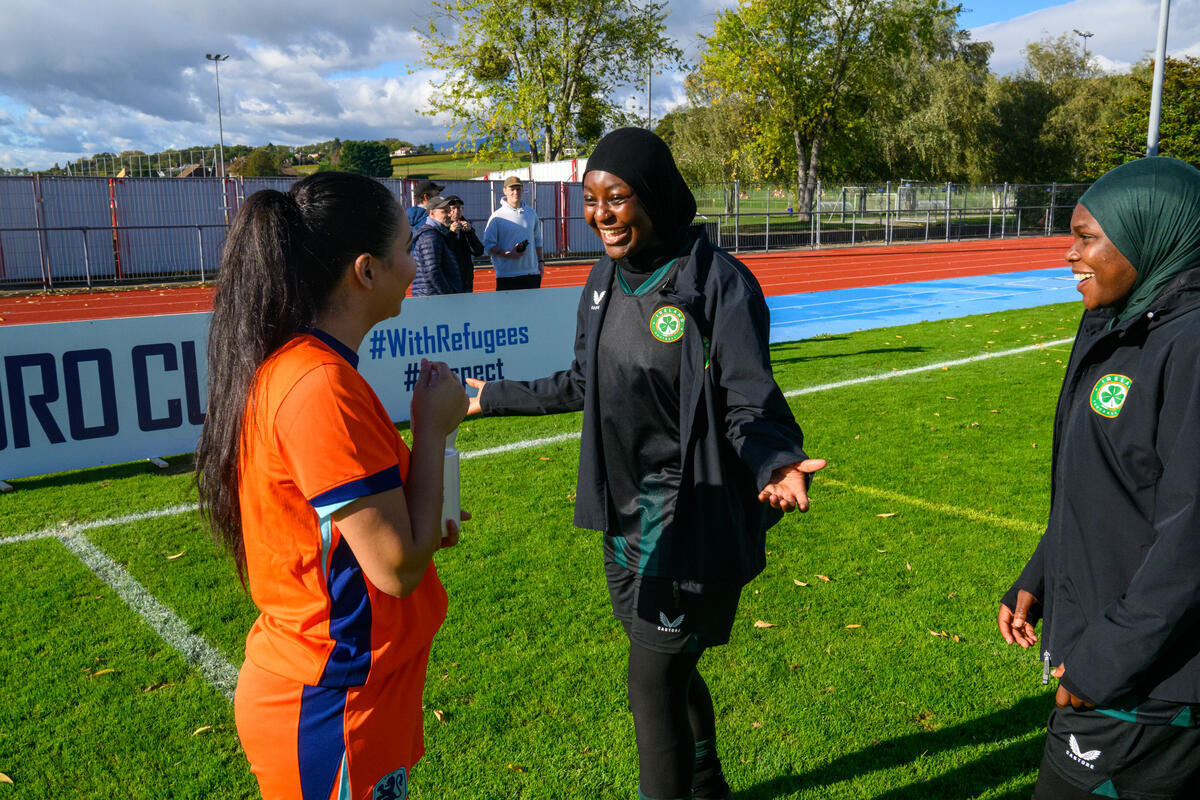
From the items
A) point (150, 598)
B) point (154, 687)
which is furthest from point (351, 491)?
point (150, 598)

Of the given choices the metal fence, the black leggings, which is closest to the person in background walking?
the metal fence

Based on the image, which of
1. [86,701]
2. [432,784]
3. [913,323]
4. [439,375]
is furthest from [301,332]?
[913,323]

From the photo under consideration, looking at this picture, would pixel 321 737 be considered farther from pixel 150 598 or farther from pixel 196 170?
pixel 196 170

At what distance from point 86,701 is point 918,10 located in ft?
167

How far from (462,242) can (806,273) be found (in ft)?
60.7

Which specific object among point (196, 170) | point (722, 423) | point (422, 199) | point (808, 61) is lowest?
point (722, 423)

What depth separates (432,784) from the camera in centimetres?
334

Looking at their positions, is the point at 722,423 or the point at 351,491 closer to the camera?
the point at 351,491

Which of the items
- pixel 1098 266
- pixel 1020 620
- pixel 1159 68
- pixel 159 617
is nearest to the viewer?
pixel 1098 266

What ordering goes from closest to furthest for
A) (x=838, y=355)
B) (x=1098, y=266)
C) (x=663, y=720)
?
(x=1098, y=266) → (x=663, y=720) → (x=838, y=355)

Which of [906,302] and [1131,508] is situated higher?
[1131,508]

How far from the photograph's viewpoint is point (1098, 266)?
1955 mm

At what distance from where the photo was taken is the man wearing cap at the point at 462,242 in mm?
9836

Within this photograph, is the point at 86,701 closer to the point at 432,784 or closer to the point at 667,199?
the point at 432,784
